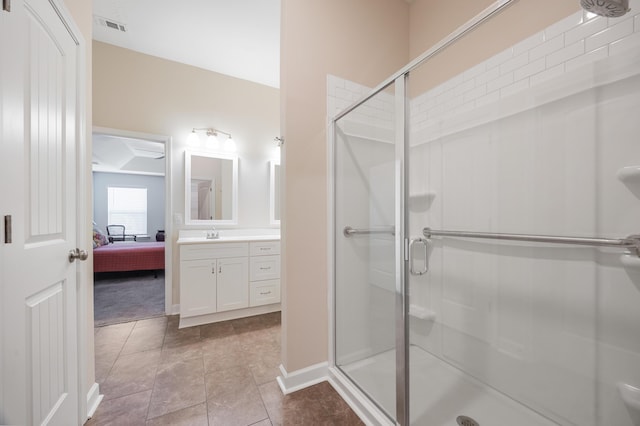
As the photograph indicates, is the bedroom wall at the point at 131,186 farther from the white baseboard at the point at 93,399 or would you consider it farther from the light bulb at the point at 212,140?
the white baseboard at the point at 93,399

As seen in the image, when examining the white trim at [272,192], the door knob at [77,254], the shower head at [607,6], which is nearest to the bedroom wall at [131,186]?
the white trim at [272,192]

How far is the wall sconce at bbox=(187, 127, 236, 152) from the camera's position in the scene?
294cm

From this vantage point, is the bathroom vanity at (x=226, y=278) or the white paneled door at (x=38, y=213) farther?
the bathroom vanity at (x=226, y=278)

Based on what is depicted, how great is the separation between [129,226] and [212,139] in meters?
6.18

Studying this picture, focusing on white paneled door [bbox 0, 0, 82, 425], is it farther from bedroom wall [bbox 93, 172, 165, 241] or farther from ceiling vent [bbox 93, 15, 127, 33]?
bedroom wall [bbox 93, 172, 165, 241]

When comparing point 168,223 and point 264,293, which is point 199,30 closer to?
point 168,223

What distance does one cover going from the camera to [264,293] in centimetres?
281

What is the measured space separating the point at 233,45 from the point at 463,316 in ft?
10.9

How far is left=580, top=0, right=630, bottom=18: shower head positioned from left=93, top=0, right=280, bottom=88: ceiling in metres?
2.20

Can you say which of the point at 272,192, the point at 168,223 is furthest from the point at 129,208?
the point at 272,192

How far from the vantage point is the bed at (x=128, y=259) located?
4.04 meters

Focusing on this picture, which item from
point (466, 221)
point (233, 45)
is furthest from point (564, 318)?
point (233, 45)

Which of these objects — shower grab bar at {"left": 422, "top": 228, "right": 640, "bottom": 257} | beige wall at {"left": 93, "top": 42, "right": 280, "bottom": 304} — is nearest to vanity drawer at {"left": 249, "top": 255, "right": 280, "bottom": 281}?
beige wall at {"left": 93, "top": 42, "right": 280, "bottom": 304}

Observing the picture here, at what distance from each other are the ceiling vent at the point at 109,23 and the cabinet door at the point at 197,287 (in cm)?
240
